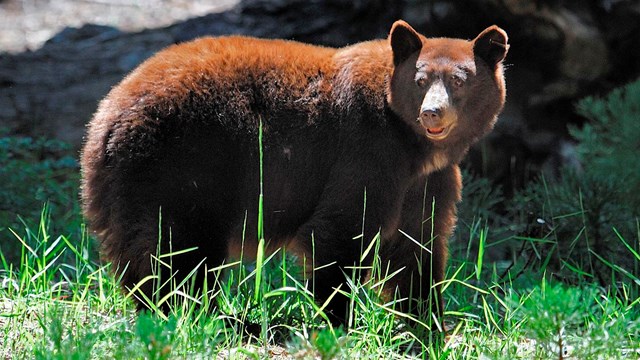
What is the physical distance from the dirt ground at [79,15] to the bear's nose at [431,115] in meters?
4.71

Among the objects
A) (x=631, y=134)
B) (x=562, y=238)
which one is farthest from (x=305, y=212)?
(x=631, y=134)

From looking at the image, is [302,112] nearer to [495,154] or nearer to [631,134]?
[631,134]

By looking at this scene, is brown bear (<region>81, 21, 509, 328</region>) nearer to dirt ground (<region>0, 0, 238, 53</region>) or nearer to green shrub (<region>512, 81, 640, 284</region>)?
green shrub (<region>512, 81, 640, 284</region>)

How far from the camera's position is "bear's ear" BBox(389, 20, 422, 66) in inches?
202

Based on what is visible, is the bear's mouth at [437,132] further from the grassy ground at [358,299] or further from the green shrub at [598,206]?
the green shrub at [598,206]

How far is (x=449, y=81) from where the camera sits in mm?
5027

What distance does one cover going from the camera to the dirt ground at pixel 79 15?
917 centimetres

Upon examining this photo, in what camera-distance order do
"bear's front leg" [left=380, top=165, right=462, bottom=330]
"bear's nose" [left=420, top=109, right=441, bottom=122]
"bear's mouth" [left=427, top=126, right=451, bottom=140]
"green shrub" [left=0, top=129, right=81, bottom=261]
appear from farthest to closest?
"green shrub" [left=0, top=129, right=81, bottom=261], "bear's front leg" [left=380, top=165, right=462, bottom=330], "bear's mouth" [left=427, top=126, right=451, bottom=140], "bear's nose" [left=420, top=109, right=441, bottom=122]

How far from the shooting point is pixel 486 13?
884 centimetres

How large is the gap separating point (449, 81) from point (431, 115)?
1.10 feet

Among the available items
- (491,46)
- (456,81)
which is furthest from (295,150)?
(491,46)

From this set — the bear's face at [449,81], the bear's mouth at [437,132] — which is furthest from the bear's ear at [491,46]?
the bear's mouth at [437,132]

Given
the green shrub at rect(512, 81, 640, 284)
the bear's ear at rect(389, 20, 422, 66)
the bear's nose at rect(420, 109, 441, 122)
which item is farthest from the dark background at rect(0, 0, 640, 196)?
the bear's nose at rect(420, 109, 441, 122)

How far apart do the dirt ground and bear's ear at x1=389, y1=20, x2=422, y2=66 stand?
4198 mm
